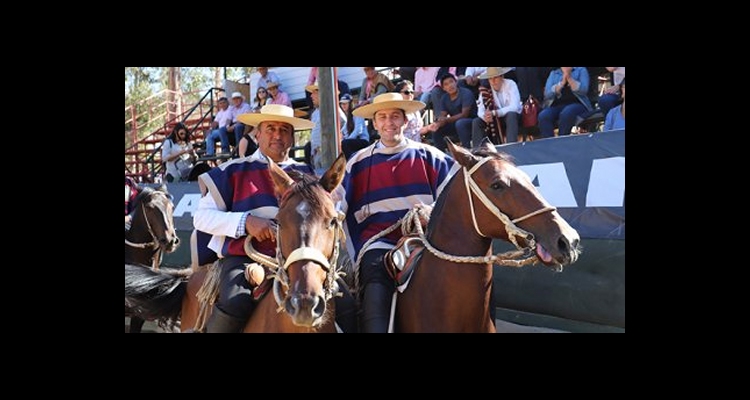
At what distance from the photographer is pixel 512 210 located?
334cm

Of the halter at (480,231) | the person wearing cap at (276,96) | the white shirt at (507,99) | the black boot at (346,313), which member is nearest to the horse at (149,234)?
the halter at (480,231)

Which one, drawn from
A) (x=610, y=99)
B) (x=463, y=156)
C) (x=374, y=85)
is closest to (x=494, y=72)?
(x=610, y=99)

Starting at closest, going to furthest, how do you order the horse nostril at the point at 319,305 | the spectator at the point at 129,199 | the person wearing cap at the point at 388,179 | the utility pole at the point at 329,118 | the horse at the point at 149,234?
1. the horse nostril at the point at 319,305
2. the person wearing cap at the point at 388,179
3. the utility pole at the point at 329,118
4. the horse at the point at 149,234
5. the spectator at the point at 129,199

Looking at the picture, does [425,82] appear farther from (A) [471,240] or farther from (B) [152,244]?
(A) [471,240]

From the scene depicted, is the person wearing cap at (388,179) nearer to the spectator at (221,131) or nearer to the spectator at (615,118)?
the spectator at (615,118)

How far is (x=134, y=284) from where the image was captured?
462cm

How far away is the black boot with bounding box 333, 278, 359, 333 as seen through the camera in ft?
12.1

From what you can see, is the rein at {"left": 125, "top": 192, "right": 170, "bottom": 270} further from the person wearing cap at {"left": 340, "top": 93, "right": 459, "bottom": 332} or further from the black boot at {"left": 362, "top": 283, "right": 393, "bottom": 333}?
the black boot at {"left": 362, "top": 283, "right": 393, "bottom": 333}

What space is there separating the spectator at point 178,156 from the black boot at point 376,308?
32.4ft

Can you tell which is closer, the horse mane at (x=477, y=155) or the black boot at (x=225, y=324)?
the horse mane at (x=477, y=155)

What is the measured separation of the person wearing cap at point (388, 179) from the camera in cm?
428
